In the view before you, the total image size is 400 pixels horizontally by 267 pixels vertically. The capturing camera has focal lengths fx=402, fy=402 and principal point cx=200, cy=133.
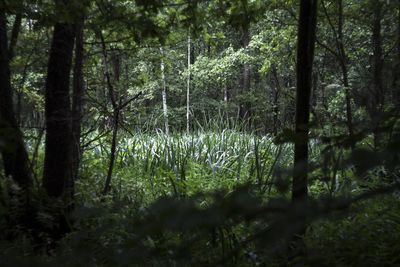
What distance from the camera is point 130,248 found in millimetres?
958

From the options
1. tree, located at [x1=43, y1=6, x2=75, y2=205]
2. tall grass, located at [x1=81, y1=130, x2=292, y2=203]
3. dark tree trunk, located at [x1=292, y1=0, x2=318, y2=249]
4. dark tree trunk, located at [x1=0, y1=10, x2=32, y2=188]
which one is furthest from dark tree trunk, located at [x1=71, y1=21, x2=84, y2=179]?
dark tree trunk, located at [x1=292, y1=0, x2=318, y2=249]

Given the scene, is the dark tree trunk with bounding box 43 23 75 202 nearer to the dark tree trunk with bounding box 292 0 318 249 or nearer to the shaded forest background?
the shaded forest background

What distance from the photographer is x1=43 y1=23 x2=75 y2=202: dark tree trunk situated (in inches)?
136

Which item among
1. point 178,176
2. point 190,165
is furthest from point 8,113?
point 190,165

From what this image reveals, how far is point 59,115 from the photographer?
11.3 ft

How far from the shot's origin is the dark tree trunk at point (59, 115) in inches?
136

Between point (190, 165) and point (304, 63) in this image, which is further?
point (190, 165)

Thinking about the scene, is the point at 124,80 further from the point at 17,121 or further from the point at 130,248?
the point at 130,248

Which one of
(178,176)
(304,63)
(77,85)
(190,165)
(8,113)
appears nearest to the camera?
(304,63)

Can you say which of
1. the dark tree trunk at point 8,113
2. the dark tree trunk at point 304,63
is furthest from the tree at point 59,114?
the dark tree trunk at point 304,63

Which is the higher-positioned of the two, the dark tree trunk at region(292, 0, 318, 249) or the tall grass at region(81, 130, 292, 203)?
the dark tree trunk at region(292, 0, 318, 249)

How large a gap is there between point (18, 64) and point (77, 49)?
588 millimetres

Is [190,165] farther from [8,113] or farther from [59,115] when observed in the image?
[8,113]

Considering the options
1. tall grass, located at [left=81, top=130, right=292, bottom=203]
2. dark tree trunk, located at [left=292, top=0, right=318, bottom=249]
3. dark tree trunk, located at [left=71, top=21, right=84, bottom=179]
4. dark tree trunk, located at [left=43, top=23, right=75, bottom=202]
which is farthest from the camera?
tall grass, located at [left=81, top=130, right=292, bottom=203]
